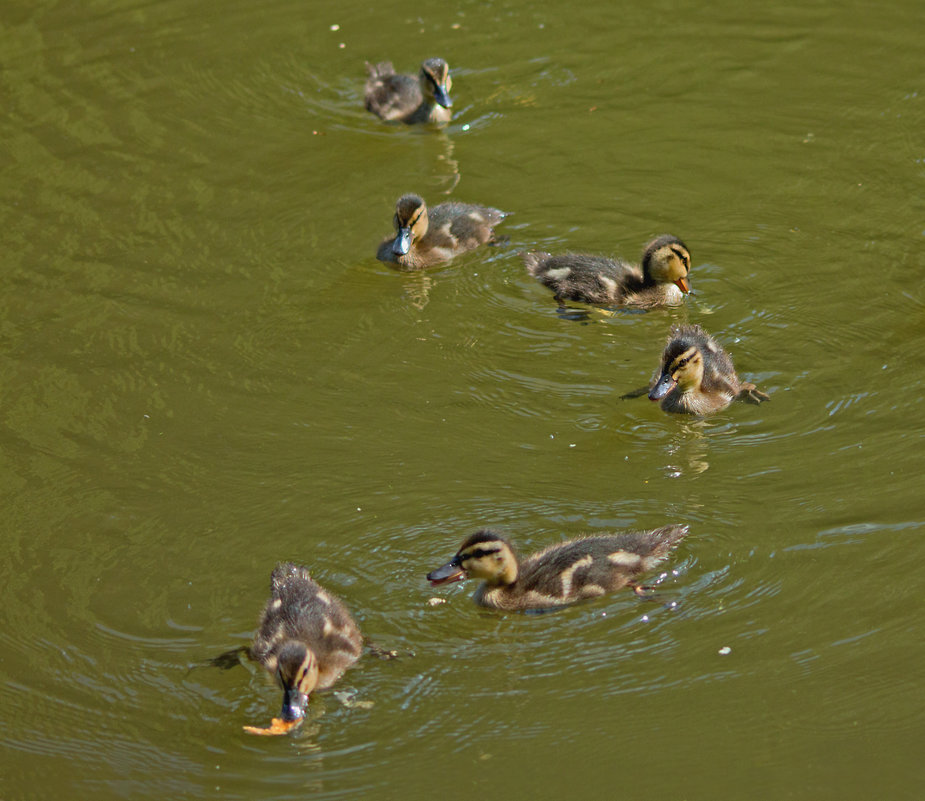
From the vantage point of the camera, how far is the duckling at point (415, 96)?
8.51 m

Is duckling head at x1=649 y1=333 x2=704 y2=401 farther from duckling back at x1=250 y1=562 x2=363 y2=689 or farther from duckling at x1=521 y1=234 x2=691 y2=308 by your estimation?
duckling back at x1=250 y1=562 x2=363 y2=689

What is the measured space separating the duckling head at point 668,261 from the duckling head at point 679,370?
88 cm

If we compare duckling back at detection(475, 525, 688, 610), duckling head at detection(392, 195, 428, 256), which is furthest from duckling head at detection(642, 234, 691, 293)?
duckling back at detection(475, 525, 688, 610)

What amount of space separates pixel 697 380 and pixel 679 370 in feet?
0.34

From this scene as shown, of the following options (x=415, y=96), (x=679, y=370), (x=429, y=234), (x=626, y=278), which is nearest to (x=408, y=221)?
(x=429, y=234)

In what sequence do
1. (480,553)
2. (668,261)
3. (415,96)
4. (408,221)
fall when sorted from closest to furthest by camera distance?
(480,553) → (668,261) → (408,221) → (415,96)

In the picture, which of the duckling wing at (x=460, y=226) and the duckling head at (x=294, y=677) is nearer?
the duckling head at (x=294, y=677)

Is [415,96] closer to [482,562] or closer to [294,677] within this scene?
[482,562]

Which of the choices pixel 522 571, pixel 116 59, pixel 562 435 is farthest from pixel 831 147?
pixel 116 59

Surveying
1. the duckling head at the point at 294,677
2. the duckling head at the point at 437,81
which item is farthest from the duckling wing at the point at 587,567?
the duckling head at the point at 437,81

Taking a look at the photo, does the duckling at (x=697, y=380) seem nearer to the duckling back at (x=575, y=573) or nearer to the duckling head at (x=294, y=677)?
the duckling back at (x=575, y=573)

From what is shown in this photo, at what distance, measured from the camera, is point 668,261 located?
655 cm

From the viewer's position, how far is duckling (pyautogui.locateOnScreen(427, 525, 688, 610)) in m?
4.68

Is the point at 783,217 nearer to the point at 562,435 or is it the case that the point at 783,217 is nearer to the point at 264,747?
the point at 562,435
